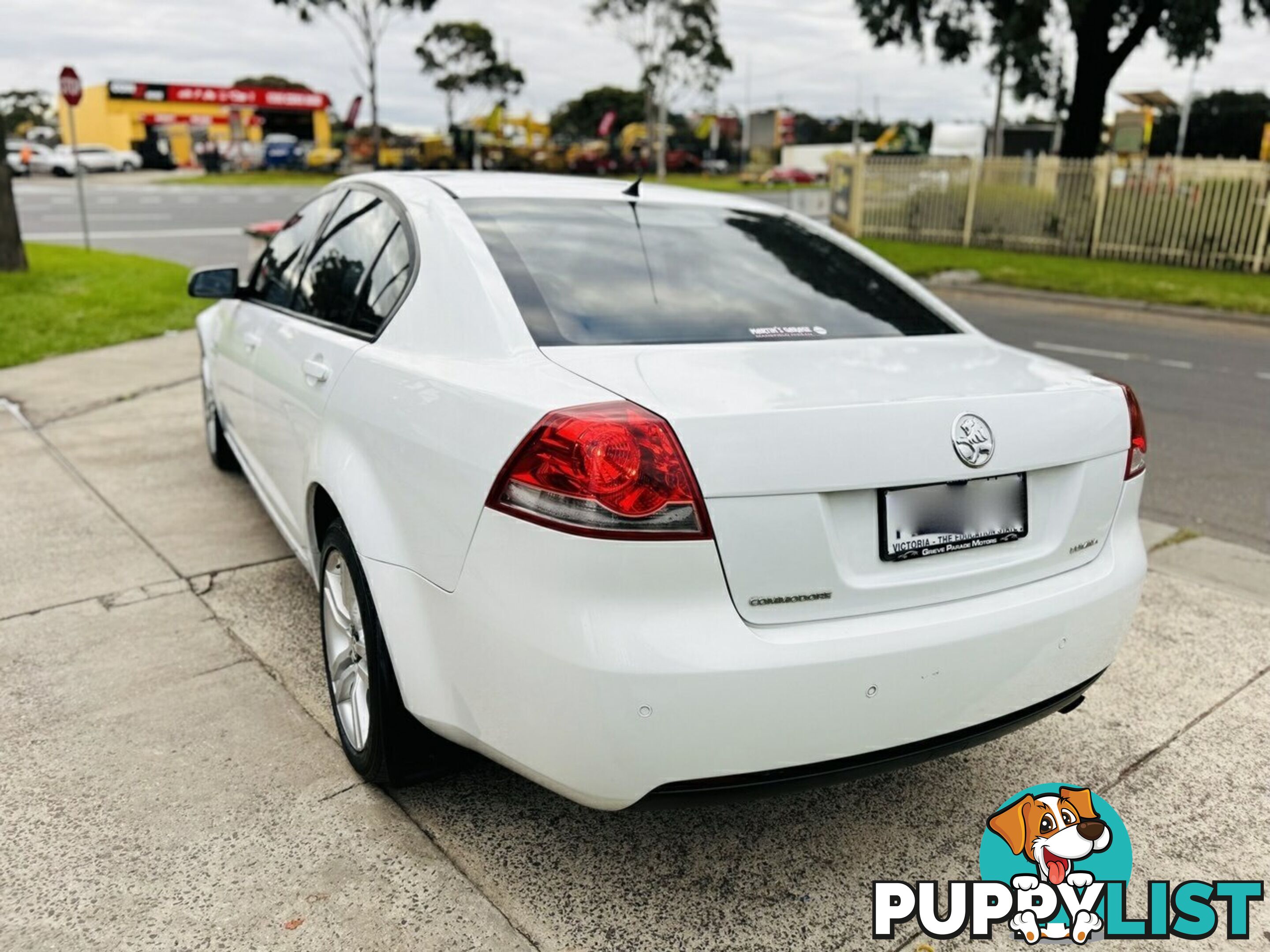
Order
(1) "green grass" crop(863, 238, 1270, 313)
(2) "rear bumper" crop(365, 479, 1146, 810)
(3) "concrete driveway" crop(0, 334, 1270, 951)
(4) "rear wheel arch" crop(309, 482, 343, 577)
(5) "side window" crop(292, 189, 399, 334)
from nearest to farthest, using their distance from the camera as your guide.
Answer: (2) "rear bumper" crop(365, 479, 1146, 810), (3) "concrete driveway" crop(0, 334, 1270, 951), (4) "rear wheel arch" crop(309, 482, 343, 577), (5) "side window" crop(292, 189, 399, 334), (1) "green grass" crop(863, 238, 1270, 313)

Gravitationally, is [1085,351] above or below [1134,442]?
below

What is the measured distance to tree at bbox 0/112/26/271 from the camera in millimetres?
12133

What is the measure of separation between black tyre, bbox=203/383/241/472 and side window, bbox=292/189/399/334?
184 centimetres

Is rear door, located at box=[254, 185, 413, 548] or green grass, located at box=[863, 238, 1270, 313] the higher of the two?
rear door, located at box=[254, 185, 413, 548]

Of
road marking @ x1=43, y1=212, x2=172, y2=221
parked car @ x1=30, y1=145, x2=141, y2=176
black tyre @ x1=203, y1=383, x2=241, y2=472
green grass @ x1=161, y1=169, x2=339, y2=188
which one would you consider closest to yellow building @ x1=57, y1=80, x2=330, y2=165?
parked car @ x1=30, y1=145, x2=141, y2=176

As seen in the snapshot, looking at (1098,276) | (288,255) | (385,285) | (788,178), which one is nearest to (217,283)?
(288,255)

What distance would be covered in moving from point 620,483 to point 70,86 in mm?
16165

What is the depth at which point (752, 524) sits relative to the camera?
2.02m

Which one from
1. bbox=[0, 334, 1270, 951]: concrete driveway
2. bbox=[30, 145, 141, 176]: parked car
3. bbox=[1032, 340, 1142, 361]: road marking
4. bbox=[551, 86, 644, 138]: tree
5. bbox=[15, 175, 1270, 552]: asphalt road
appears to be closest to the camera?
bbox=[0, 334, 1270, 951]: concrete driveway

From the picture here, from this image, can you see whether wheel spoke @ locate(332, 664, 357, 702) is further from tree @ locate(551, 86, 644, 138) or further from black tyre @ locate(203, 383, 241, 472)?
tree @ locate(551, 86, 644, 138)

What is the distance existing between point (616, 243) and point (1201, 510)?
13.0 feet

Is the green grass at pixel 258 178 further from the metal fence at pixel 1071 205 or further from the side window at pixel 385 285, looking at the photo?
the side window at pixel 385 285

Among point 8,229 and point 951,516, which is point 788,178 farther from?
point 951,516

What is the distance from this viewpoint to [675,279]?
2.91 metres
